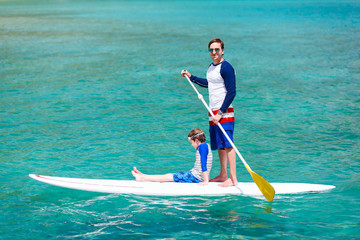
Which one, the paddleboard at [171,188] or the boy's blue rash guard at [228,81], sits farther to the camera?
the paddleboard at [171,188]

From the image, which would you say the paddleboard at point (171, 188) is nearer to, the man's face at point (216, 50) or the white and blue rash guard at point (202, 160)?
the white and blue rash guard at point (202, 160)

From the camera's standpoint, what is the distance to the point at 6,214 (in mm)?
8750

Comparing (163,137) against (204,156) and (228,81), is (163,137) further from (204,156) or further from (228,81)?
(228,81)

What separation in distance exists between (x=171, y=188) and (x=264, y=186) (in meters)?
1.63

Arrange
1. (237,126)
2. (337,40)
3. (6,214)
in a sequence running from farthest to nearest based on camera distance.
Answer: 1. (337,40)
2. (237,126)
3. (6,214)

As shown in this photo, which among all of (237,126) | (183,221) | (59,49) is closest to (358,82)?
(237,126)

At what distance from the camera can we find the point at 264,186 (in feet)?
28.1

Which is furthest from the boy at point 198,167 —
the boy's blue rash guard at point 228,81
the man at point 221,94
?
the boy's blue rash guard at point 228,81

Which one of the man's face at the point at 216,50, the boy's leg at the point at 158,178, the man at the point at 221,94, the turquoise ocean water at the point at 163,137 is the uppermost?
the man's face at the point at 216,50

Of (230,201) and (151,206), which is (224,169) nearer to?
(230,201)

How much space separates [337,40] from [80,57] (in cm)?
1851

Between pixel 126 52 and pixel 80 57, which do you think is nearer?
pixel 80 57

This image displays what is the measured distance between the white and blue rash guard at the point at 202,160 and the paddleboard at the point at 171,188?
0.21 metres

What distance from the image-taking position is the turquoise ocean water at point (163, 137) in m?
8.24
